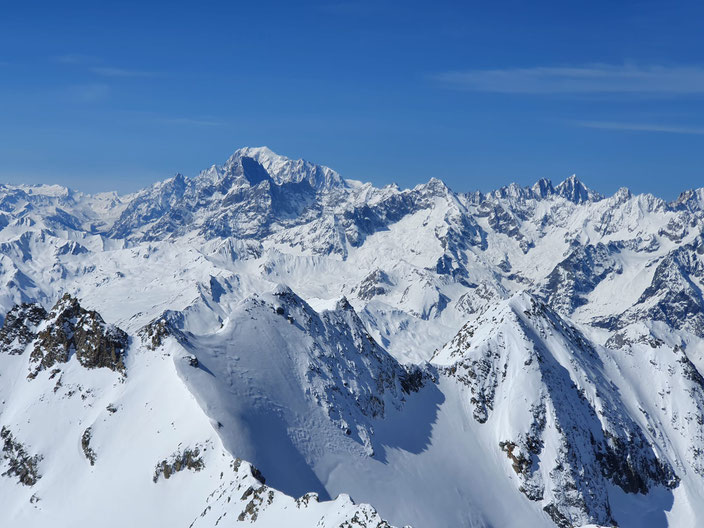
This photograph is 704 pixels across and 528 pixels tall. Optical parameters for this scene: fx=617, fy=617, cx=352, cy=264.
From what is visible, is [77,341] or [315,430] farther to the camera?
[77,341]

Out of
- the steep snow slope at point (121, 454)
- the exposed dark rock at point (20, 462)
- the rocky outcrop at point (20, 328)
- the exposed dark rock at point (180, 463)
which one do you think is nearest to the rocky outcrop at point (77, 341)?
the steep snow slope at point (121, 454)

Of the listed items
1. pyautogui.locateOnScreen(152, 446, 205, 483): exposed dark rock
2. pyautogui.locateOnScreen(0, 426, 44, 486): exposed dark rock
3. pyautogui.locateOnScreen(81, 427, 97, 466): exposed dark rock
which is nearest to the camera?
pyautogui.locateOnScreen(152, 446, 205, 483): exposed dark rock

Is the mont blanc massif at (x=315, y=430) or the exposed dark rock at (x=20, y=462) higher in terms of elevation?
the mont blanc massif at (x=315, y=430)

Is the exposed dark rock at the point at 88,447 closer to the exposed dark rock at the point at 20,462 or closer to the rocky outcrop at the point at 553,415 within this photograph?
the exposed dark rock at the point at 20,462

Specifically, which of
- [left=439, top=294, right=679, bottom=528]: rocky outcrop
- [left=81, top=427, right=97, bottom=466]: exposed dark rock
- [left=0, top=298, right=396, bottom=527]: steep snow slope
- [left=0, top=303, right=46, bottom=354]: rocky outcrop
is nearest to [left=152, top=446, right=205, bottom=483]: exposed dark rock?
[left=0, top=298, right=396, bottom=527]: steep snow slope

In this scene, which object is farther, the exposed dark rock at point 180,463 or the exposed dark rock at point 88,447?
the exposed dark rock at point 88,447

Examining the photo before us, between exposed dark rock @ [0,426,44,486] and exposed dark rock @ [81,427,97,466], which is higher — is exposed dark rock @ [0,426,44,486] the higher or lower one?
the lower one

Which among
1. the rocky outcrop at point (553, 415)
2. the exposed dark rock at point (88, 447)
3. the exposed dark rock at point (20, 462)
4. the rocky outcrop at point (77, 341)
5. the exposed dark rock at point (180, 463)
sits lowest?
the exposed dark rock at point (20, 462)

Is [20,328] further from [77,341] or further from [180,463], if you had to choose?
[180,463]

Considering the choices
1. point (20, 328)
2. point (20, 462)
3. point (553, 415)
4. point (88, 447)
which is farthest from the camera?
point (553, 415)

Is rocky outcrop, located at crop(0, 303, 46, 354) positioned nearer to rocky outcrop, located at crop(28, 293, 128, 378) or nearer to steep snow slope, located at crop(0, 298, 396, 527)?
steep snow slope, located at crop(0, 298, 396, 527)

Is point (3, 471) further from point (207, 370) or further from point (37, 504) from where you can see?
point (207, 370)

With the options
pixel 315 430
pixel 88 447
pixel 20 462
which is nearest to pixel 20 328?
pixel 20 462

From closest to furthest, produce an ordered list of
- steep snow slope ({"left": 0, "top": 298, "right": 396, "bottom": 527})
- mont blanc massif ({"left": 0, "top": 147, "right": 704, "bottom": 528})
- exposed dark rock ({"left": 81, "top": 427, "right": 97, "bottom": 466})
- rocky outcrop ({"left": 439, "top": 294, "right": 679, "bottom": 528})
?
steep snow slope ({"left": 0, "top": 298, "right": 396, "bottom": 527})
mont blanc massif ({"left": 0, "top": 147, "right": 704, "bottom": 528})
exposed dark rock ({"left": 81, "top": 427, "right": 97, "bottom": 466})
rocky outcrop ({"left": 439, "top": 294, "right": 679, "bottom": 528})
